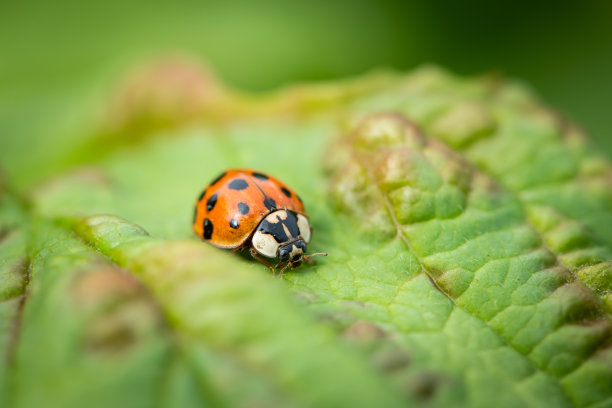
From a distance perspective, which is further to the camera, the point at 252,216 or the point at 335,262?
the point at 252,216

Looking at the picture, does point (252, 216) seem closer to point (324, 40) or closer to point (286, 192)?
point (286, 192)

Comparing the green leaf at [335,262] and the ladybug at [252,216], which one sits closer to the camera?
the green leaf at [335,262]

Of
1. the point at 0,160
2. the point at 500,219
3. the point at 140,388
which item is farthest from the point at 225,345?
the point at 0,160

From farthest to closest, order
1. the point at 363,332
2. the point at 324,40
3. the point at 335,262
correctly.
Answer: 1. the point at 324,40
2. the point at 335,262
3. the point at 363,332

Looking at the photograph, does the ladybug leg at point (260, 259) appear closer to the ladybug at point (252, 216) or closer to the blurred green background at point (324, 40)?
the ladybug at point (252, 216)

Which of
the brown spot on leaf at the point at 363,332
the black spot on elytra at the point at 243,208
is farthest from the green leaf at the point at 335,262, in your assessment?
the black spot on elytra at the point at 243,208

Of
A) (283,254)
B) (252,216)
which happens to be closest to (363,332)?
(283,254)
